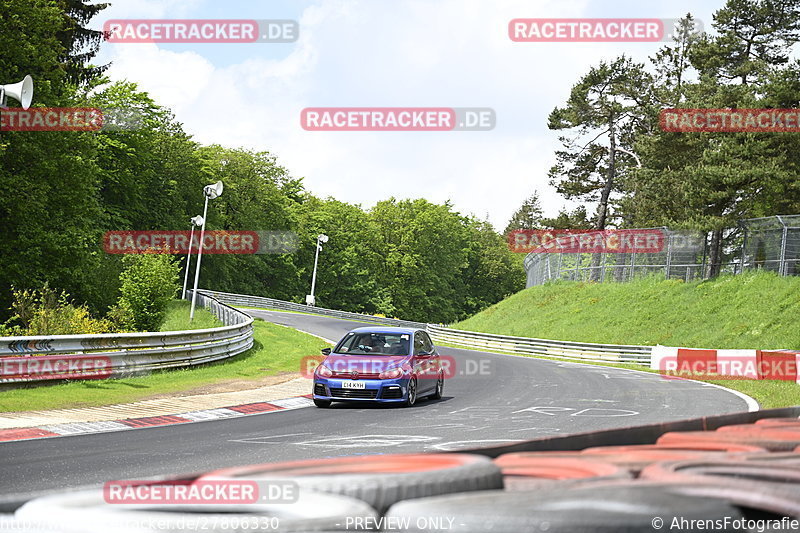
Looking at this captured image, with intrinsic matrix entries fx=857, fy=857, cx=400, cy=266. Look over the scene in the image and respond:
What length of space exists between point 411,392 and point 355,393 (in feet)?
3.71

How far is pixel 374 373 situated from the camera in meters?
16.6

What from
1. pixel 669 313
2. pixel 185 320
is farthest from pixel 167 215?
pixel 669 313

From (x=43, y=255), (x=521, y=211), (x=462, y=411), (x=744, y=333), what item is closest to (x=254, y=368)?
(x=462, y=411)

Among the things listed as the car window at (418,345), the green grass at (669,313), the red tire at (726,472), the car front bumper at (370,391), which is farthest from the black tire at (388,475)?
the green grass at (669,313)

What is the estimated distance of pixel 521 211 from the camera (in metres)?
178

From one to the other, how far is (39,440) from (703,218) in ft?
127

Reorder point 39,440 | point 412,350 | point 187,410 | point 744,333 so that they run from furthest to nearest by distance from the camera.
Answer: point 744,333
point 412,350
point 187,410
point 39,440

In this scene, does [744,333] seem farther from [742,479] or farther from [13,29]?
[742,479]

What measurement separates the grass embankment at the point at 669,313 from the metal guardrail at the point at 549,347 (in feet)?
4.29

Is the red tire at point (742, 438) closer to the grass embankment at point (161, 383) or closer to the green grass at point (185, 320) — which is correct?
the grass embankment at point (161, 383)

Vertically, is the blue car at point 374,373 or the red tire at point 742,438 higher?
the red tire at point 742,438

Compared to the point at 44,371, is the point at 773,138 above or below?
above

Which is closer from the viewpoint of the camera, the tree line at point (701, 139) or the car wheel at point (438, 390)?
the car wheel at point (438, 390)

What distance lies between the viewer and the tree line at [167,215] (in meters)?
35.6
